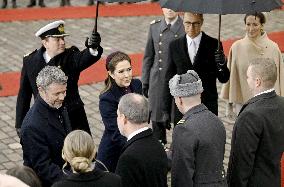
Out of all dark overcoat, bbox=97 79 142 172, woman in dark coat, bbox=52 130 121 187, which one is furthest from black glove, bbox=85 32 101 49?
woman in dark coat, bbox=52 130 121 187

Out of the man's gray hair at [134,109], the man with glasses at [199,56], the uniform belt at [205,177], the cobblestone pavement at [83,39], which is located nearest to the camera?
the man's gray hair at [134,109]

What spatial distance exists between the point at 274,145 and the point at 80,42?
7963mm

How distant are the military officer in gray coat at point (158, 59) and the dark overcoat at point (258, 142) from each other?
7.03ft

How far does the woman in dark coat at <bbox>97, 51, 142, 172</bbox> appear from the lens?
5.18 meters

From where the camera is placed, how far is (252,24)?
6547mm

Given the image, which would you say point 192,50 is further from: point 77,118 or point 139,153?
point 139,153

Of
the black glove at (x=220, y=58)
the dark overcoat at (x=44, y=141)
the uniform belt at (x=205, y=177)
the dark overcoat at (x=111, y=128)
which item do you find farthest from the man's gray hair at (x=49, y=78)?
the black glove at (x=220, y=58)

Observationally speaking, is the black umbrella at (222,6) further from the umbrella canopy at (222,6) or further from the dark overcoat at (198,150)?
the dark overcoat at (198,150)

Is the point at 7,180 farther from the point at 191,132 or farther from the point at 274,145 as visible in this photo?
the point at 274,145

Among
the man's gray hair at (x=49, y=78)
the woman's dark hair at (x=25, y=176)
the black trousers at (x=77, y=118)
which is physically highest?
the man's gray hair at (x=49, y=78)

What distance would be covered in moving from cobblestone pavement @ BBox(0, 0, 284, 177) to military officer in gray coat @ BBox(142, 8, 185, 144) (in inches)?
41.2

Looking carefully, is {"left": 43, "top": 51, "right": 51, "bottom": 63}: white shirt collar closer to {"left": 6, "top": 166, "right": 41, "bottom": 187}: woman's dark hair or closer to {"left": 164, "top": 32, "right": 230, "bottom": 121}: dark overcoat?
{"left": 164, "top": 32, "right": 230, "bottom": 121}: dark overcoat

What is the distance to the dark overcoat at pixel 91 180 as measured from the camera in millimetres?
3551

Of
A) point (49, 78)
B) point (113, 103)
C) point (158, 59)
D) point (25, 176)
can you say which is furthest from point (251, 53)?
point (25, 176)
